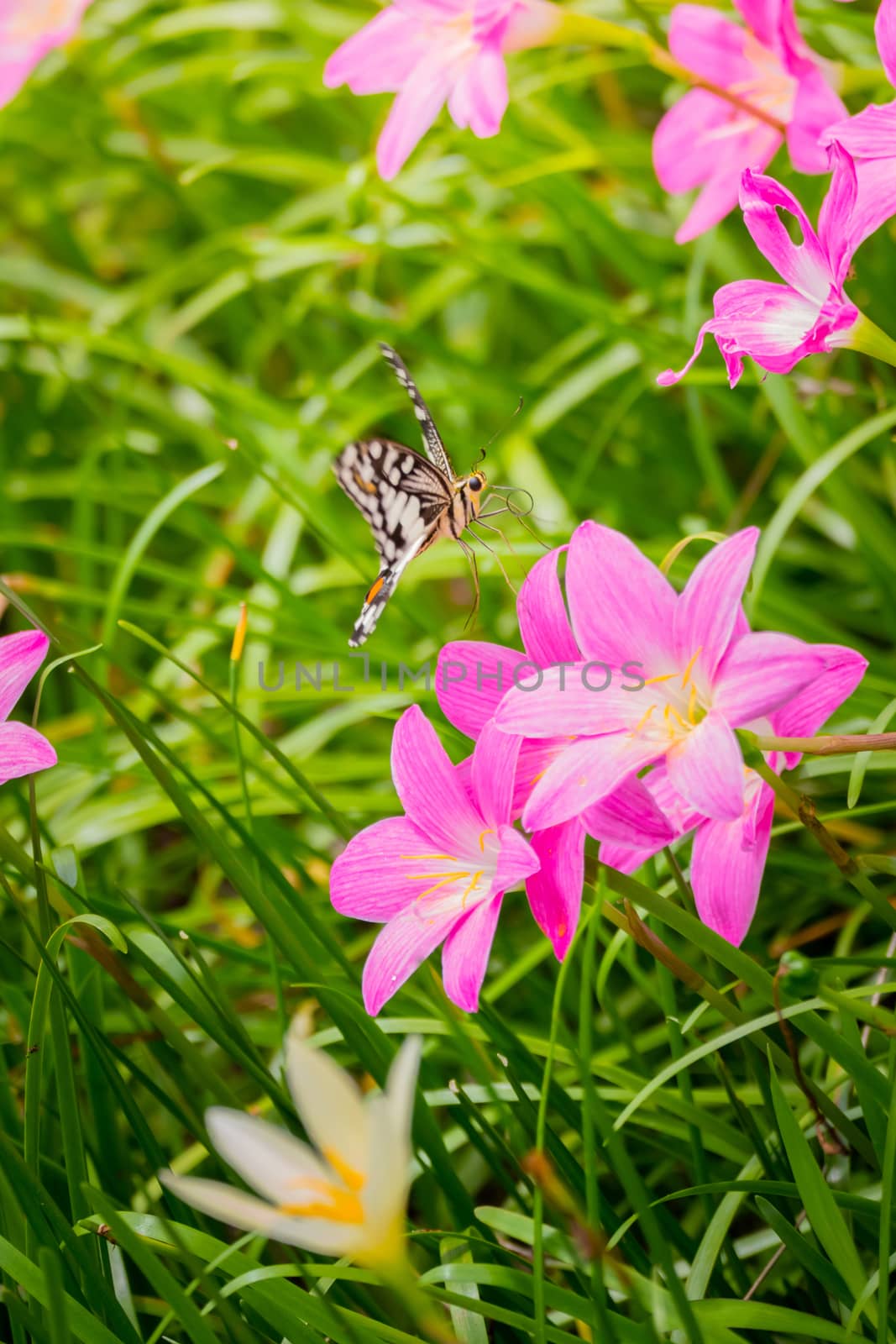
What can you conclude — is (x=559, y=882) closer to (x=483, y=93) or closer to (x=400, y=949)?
(x=400, y=949)

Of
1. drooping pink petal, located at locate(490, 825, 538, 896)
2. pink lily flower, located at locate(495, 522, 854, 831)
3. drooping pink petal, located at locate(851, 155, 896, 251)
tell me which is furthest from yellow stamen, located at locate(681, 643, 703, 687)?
drooping pink petal, located at locate(851, 155, 896, 251)

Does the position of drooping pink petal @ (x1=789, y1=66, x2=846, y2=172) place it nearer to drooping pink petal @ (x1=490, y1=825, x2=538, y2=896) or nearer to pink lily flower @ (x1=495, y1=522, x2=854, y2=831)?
pink lily flower @ (x1=495, y1=522, x2=854, y2=831)

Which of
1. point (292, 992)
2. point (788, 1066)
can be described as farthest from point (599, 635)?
point (292, 992)

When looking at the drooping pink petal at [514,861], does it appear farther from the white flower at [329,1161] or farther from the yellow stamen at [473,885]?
the white flower at [329,1161]

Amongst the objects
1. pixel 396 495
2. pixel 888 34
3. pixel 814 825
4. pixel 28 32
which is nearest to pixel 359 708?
pixel 396 495

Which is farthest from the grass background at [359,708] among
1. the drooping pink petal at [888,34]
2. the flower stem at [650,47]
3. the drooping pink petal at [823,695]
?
the drooping pink petal at [888,34]

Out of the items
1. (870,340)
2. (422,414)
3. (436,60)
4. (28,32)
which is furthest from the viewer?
(28,32)
